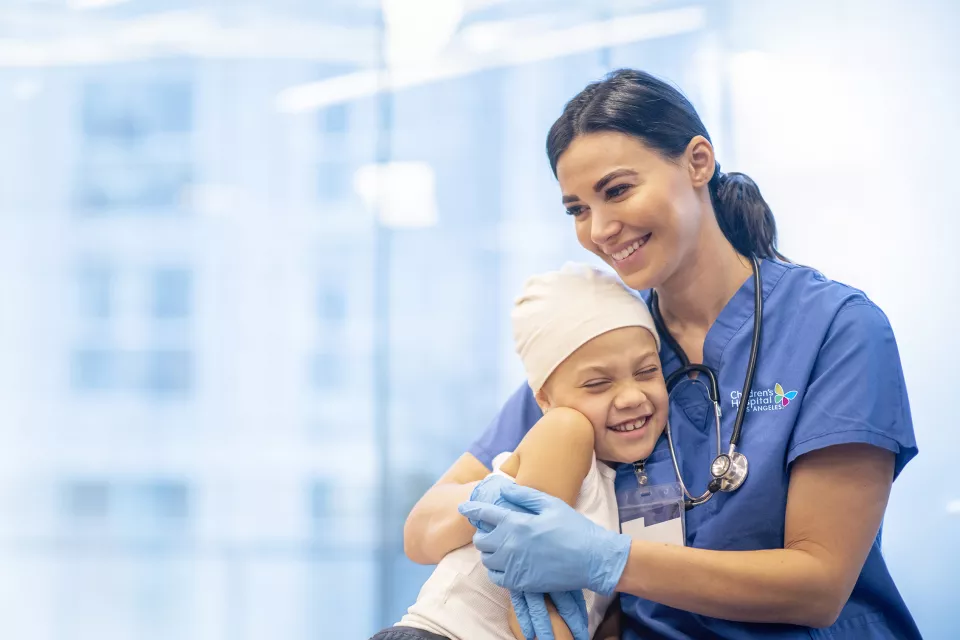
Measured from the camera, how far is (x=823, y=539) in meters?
1.09

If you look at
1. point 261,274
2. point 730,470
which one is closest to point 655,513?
point 730,470

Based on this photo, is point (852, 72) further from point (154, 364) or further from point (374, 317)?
point (154, 364)

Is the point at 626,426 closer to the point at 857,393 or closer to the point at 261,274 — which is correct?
the point at 857,393

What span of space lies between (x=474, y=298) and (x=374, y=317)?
314 millimetres

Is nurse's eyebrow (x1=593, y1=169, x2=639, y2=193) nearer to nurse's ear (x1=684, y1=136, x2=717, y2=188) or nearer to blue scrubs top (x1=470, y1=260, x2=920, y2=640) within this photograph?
nurse's ear (x1=684, y1=136, x2=717, y2=188)

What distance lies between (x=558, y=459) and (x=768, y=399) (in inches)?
12.6

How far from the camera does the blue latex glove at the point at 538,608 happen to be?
1.12 m

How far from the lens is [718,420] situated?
1.24 m

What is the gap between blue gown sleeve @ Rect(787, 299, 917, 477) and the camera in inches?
43.2

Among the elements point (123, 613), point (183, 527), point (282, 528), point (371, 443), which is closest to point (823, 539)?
point (371, 443)

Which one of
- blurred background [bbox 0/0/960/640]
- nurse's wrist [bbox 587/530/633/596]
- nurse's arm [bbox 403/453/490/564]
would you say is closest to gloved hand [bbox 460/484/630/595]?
nurse's wrist [bbox 587/530/633/596]

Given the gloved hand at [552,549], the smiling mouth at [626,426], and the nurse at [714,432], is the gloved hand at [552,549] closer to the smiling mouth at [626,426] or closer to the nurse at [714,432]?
the nurse at [714,432]

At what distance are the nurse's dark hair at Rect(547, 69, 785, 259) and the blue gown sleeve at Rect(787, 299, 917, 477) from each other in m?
0.26

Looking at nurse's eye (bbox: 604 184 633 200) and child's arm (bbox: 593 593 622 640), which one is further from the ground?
nurse's eye (bbox: 604 184 633 200)
